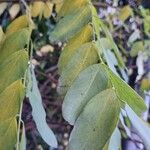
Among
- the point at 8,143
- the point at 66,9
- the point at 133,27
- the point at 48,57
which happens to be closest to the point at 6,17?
the point at 48,57

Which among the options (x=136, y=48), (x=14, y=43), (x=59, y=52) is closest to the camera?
(x=14, y=43)

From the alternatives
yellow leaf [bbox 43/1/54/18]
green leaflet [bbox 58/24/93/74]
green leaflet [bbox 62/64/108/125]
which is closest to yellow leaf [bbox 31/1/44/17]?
yellow leaf [bbox 43/1/54/18]

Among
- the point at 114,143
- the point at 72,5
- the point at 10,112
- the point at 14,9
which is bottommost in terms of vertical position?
the point at 114,143

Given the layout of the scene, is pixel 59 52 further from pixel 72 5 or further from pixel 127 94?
pixel 127 94

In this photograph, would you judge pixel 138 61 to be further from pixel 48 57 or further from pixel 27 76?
pixel 27 76

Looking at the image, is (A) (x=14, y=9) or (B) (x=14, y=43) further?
(A) (x=14, y=9)

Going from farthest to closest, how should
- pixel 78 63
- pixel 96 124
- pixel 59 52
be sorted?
pixel 59 52
pixel 78 63
pixel 96 124

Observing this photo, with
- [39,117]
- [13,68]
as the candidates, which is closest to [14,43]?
[13,68]
